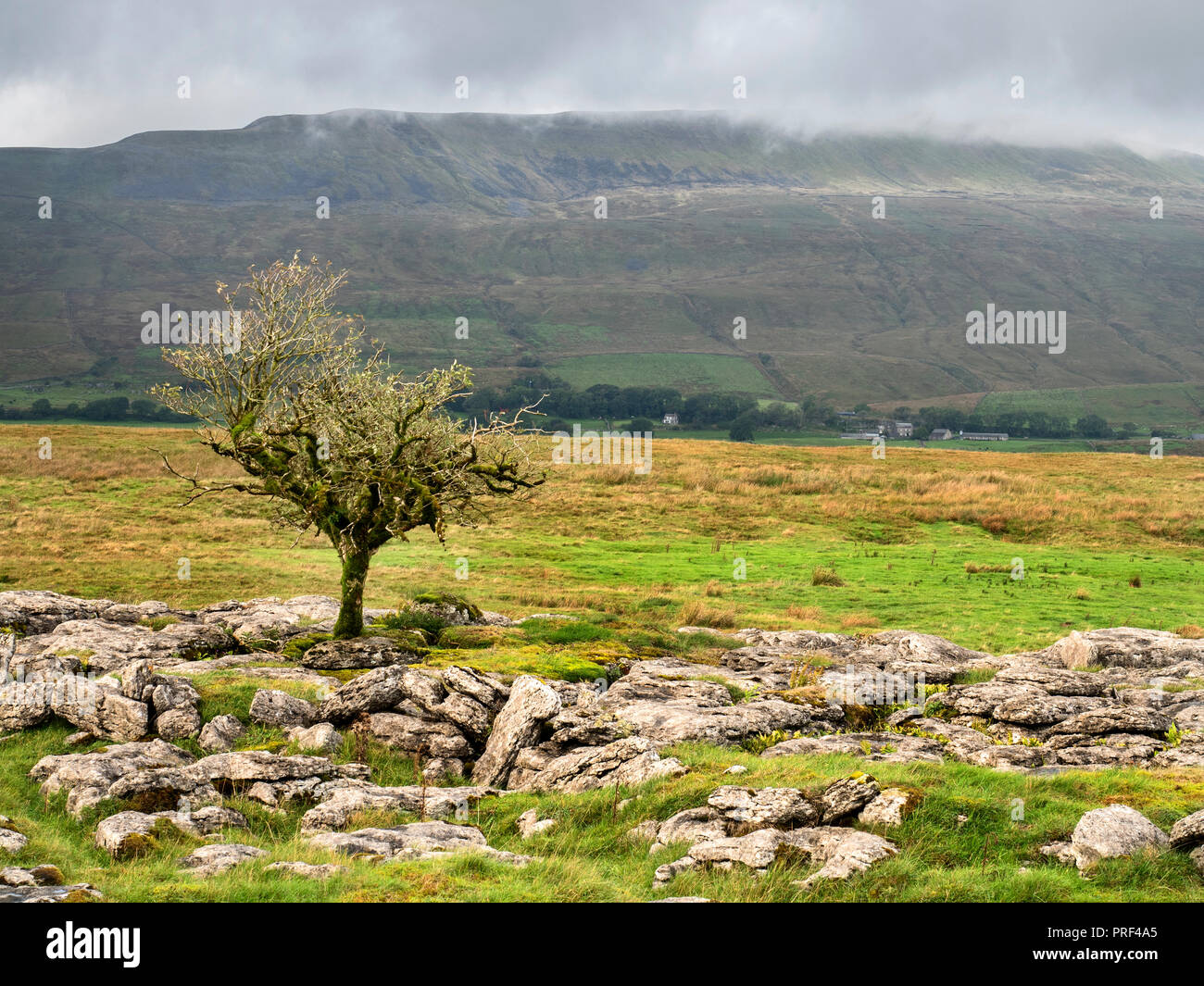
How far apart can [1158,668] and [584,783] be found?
19.7 meters

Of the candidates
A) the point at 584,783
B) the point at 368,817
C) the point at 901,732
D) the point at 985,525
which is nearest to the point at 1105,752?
the point at 901,732

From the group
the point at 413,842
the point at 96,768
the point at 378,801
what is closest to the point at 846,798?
the point at 413,842

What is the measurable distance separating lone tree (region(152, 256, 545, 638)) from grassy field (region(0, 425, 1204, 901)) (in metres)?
4.42

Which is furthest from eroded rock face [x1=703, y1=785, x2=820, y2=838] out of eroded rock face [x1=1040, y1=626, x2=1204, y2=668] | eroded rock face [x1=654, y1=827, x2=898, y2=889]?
eroded rock face [x1=1040, y1=626, x2=1204, y2=668]

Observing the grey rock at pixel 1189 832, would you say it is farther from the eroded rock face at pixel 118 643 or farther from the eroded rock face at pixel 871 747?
the eroded rock face at pixel 118 643

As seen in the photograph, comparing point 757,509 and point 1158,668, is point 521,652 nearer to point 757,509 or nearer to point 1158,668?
point 1158,668

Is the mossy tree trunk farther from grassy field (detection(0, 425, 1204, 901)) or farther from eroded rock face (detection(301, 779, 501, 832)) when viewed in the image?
eroded rock face (detection(301, 779, 501, 832))

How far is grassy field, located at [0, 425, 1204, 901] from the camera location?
1334 centimetres

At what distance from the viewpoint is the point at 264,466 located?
28.8 meters

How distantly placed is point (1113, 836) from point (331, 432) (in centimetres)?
2214

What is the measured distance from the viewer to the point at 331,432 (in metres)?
28.8

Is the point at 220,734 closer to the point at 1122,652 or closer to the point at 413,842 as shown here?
the point at 413,842

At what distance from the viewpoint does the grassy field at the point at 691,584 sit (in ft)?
43.8

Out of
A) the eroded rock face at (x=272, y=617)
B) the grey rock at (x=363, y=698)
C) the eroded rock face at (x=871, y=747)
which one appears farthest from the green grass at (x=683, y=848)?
the eroded rock face at (x=272, y=617)
